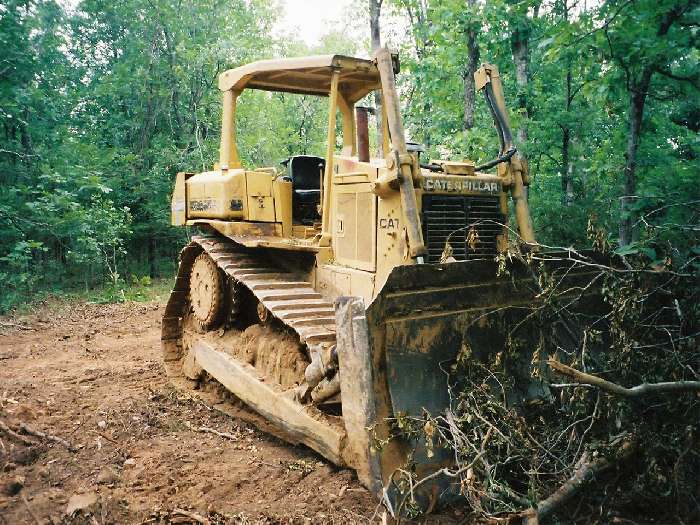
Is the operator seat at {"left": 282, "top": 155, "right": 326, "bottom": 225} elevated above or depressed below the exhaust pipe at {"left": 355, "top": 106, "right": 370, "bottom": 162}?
below

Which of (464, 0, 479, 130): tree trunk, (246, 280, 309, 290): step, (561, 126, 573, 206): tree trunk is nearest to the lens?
(246, 280, 309, 290): step

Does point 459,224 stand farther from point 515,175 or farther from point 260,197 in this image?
point 260,197

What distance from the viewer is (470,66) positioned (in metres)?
10.6

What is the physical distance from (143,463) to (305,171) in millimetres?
3348

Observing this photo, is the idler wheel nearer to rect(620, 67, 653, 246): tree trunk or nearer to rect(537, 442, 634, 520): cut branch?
rect(537, 442, 634, 520): cut branch

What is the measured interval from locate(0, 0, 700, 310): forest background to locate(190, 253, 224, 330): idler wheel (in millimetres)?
3814

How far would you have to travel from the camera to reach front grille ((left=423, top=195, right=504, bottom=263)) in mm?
4355

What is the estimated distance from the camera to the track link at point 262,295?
14.2ft

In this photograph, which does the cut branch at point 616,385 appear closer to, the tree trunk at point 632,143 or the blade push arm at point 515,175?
the blade push arm at point 515,175

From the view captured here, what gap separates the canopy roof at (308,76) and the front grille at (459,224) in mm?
1557

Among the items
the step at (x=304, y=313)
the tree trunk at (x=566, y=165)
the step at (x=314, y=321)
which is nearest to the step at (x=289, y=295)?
the step at (x=304, y=313)

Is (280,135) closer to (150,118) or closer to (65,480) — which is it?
(150,118)

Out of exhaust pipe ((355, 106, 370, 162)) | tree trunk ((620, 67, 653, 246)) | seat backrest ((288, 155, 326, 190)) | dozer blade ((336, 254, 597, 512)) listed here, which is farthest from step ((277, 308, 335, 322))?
tree trunk ((620, 67, 653, 246))

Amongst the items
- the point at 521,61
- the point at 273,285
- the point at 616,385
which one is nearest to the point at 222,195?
the point at 273,285
